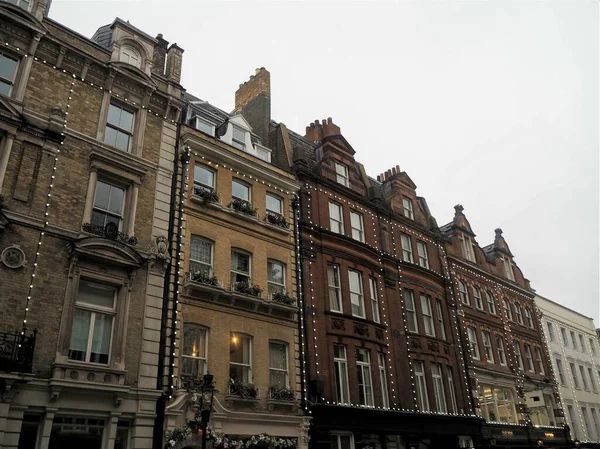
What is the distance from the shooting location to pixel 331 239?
84.8 feet

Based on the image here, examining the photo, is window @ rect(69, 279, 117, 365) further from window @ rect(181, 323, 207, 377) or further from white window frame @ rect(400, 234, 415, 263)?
white window frame @ rect(400, 234, 415, 263)

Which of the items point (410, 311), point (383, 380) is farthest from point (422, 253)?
point (383, 380)

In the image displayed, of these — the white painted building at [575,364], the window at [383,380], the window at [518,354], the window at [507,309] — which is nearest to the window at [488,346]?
the window at [518,354]

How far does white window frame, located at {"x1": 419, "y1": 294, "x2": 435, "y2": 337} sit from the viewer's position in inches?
1182

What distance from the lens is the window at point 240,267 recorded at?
20.9 metres

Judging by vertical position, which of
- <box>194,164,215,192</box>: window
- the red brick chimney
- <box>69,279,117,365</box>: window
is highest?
the red brick chimney

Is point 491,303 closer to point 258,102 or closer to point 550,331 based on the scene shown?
point 550,331

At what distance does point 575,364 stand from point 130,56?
4143 centimetres

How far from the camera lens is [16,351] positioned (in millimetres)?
13781

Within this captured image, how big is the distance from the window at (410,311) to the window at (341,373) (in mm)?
6118

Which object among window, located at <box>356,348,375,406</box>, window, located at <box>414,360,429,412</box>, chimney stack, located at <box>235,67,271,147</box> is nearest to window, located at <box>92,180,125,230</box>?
chimney stack, located at <box>235,67,271,147</box>

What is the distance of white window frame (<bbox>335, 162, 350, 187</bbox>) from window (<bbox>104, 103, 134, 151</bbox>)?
12317mm

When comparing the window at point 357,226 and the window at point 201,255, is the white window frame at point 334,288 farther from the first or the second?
the window at point 201,255

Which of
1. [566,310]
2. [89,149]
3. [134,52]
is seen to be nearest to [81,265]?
[89,149]
